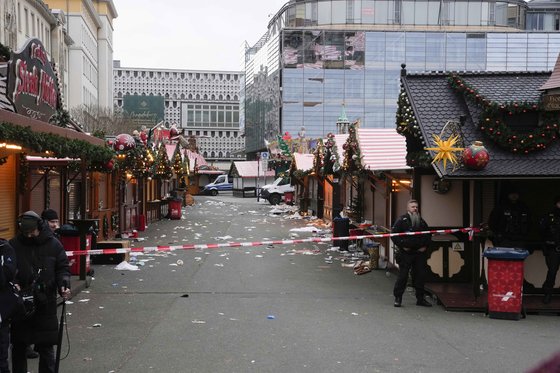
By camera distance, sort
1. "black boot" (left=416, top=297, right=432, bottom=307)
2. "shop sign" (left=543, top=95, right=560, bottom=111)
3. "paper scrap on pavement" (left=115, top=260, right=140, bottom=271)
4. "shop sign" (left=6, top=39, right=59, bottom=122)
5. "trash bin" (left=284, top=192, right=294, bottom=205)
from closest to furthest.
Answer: "shop sign" (left=6, top=39, right=59, bottom=122)
"black boot" (left=416, top=297, right=432, bottom=307)
"shop sign" (left=543, top=95, right=560, bottom=111)
"paper scrap on pavement" (left=115, top=260, right=140, bottom=271)
"trash bin" (left=284, top=192, right=294, bottom=205)

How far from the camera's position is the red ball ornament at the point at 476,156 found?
10.5 metres

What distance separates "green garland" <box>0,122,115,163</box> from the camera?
7.74m

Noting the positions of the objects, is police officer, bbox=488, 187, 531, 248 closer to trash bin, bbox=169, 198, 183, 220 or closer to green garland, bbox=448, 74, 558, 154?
green garland, bbox=448, 74, 558, 154

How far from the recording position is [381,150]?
1736 centimetres

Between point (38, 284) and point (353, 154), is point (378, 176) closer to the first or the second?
point (353, 154)

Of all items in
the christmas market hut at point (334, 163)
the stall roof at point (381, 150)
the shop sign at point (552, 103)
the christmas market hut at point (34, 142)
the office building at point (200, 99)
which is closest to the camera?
the christmas market hut at point (34, 142)

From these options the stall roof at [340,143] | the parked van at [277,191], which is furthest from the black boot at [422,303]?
the parked van at [277,191]

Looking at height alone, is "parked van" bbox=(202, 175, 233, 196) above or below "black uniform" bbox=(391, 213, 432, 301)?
below

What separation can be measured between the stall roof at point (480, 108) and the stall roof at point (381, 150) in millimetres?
2117

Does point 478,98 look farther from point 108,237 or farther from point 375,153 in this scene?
point 108,237

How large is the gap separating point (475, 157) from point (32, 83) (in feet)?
23.8

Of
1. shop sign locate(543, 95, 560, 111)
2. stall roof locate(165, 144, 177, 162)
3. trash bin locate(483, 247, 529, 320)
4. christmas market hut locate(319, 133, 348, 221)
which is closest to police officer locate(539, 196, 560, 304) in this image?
trash bin locate(483, 247, 529, 320)

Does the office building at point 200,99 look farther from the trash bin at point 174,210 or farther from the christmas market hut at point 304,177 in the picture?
the trash bin at point 174,210

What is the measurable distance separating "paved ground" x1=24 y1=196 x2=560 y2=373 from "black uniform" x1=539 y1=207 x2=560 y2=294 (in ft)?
2.32
